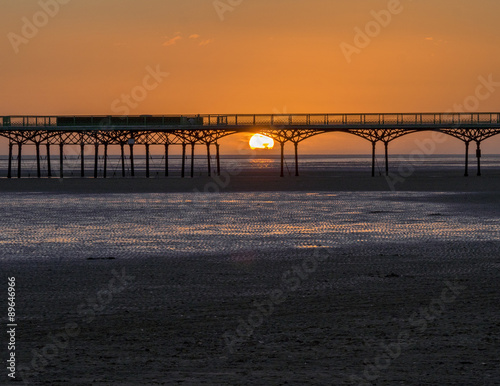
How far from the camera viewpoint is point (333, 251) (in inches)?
661

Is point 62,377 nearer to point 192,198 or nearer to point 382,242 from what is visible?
point 382,242

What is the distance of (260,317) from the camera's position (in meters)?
10.2

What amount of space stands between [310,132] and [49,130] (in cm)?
2186

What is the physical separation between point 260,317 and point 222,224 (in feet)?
42.9

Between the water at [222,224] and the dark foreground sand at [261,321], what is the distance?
101 inches

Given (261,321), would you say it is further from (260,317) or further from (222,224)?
(222,224)

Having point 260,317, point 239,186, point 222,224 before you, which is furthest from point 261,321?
point 239,186

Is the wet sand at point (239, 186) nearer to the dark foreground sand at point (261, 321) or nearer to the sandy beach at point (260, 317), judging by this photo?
the sandy beach at point (260, 317)

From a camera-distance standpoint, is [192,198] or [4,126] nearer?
[192,198]

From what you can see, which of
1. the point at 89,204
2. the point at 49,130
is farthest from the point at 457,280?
the point at 49,130

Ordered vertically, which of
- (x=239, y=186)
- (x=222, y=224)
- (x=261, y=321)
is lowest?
(x=261, y=321)

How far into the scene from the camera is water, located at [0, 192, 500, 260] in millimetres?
17719

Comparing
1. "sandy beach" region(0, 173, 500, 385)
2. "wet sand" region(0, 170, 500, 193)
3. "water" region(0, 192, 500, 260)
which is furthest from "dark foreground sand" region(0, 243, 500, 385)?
"wet sand" region(0, 170, 500, 193)

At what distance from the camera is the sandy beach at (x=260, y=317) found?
7.85 meters
